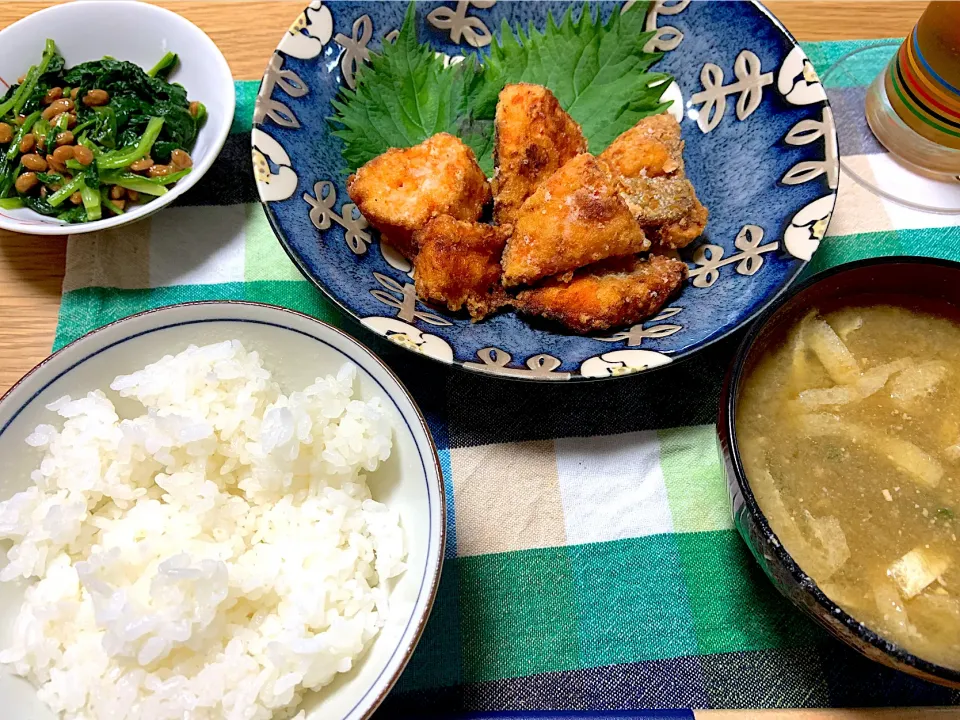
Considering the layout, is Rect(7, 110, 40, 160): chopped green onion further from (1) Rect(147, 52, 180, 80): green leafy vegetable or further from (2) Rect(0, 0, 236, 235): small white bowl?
(1) Rect(147, 52, 180, 80): green leafy vegetable

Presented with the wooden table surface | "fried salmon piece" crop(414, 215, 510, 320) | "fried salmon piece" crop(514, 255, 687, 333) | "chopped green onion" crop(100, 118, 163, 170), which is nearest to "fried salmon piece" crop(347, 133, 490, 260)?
"fried salmon piece" crop(414, 215, 510, 320)

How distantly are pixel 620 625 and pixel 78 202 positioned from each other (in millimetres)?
1704

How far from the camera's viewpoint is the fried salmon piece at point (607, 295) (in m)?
1.58

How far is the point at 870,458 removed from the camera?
4.27 ft

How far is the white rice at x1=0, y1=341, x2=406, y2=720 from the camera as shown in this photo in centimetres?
116

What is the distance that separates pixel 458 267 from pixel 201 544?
2.61 feet

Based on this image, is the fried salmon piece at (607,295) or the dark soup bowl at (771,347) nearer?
the dark soup bowl at (771,347)

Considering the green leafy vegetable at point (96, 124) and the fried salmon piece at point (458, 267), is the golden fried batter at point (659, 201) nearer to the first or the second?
the fried salmon piece at point (458, 267)

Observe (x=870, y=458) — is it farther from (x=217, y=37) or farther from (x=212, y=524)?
(x=217, y=37)

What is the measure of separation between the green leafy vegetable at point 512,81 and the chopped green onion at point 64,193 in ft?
2.43

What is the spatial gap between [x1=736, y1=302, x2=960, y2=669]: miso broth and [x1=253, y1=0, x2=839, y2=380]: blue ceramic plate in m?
0.19

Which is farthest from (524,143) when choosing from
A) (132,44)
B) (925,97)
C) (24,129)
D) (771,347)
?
(24,129)

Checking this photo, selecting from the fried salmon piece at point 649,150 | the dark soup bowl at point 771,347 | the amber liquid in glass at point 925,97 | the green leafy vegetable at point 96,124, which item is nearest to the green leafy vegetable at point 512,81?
the fried salmon piece at point 649,150

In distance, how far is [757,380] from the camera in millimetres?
1363
